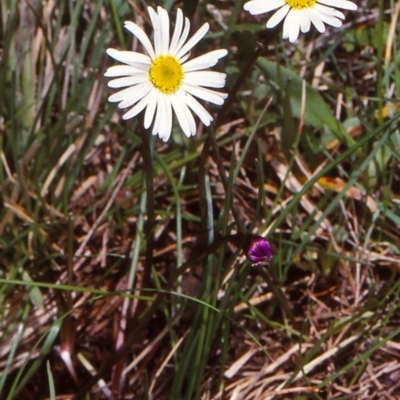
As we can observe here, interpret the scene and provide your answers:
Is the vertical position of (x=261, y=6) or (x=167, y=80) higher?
(x=261, y=6)

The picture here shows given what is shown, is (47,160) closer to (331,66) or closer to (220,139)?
(220,139)

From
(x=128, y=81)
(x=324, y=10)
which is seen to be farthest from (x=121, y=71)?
(x=324, y=10)

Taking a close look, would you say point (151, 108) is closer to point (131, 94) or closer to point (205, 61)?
point (131, 94)

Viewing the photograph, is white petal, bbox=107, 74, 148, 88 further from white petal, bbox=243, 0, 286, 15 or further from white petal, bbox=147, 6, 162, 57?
white petal, bbox=243, 0, 286, 15

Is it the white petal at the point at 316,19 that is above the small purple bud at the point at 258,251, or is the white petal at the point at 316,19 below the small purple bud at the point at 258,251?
above

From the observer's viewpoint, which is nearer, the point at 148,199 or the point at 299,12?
the point at 299,12

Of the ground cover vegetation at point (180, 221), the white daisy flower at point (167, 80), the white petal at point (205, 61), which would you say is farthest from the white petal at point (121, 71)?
the ground cover vegetation at point (180, 221)

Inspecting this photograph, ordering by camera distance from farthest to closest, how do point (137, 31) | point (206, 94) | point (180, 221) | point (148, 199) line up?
point (180, 221) < point (148, 199) < point (206, 94) < point (137, 31)

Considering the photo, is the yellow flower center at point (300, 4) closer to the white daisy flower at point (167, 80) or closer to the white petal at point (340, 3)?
the white petal at point (340, 3)
